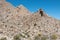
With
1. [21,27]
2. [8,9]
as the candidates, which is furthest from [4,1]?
[21,27]

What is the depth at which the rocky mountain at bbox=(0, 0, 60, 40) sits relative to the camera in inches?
3108

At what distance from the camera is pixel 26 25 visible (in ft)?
295

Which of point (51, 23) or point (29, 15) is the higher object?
point (29, 15)

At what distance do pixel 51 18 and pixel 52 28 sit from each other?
1059cm

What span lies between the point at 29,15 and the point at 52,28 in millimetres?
17660

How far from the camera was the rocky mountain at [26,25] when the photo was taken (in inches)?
3108

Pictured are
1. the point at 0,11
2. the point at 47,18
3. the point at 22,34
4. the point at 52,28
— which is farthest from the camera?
the point at 0,11

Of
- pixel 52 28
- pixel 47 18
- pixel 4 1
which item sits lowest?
pixel 52 28

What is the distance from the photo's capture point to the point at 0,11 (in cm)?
10181

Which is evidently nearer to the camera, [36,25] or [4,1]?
[36,25]

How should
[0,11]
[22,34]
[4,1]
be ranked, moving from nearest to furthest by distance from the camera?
[22,34], [0,11], [4,1]

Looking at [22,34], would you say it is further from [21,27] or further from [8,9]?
[8,9]

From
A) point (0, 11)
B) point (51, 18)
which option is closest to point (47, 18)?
point (51, 18)

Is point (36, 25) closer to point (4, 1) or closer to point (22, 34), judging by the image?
point (22, 34)
